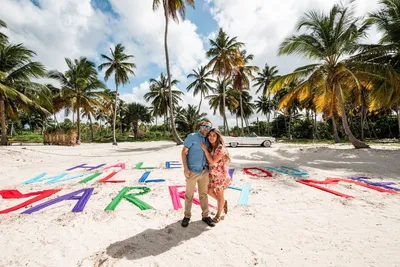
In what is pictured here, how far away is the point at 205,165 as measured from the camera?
10.5ft

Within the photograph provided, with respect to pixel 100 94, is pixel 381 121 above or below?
below

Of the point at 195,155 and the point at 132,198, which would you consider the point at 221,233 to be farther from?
the point at 132,198

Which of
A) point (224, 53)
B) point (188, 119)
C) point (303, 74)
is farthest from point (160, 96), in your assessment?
point (303, 74)

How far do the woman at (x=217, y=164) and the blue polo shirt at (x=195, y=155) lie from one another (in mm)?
87

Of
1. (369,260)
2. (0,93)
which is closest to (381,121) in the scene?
(369,260)

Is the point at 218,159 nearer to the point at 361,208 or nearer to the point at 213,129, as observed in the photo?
the point at 213,129

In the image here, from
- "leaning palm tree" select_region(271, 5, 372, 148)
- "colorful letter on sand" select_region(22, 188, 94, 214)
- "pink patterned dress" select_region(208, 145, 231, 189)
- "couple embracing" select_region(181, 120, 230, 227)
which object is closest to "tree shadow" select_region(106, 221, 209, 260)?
"couple embracing" select_region(181, 120, 230, 227)

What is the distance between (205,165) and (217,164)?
0.71 feet

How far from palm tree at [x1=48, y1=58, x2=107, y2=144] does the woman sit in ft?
73.1

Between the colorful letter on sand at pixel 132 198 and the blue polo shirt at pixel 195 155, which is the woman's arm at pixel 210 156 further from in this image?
the colorful letter on sand at pixel 132 198

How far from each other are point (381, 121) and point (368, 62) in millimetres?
27745

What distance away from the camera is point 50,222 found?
11.0 ft

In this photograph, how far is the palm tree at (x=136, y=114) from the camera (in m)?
40.6

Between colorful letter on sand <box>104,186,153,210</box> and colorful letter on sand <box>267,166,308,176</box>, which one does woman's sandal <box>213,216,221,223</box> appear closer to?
colorful letter on sand <box>104,186,153,210</box>
